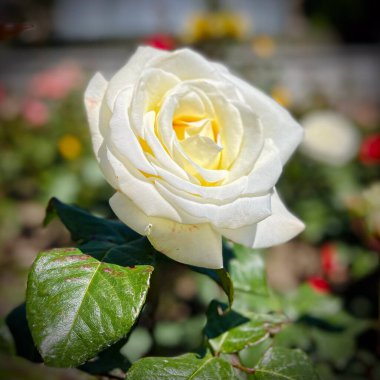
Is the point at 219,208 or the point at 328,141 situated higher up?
the point at 219,208

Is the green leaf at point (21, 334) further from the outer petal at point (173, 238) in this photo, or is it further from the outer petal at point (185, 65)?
the outer petal at point (185, 65)

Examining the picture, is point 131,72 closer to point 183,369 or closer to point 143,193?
point 143,193

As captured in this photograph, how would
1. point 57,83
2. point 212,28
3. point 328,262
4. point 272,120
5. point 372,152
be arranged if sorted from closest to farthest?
1. point 272,120
2. point 328,262
3. point 372,152
4. point 57,83
5. point 212,28

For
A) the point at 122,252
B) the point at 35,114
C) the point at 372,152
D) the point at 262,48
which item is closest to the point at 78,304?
the point at 122,252

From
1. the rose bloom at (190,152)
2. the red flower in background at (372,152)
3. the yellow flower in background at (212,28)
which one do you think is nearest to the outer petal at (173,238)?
the rose bloom at (190,152)

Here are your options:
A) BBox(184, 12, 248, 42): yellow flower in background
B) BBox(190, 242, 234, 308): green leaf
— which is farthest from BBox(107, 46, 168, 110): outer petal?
BBox(184, 12, 248, 42): yellow flower in background

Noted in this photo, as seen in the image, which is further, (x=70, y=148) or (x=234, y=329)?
(x=70, y=148)

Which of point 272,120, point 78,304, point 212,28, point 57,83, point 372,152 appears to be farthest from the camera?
point 212,28
